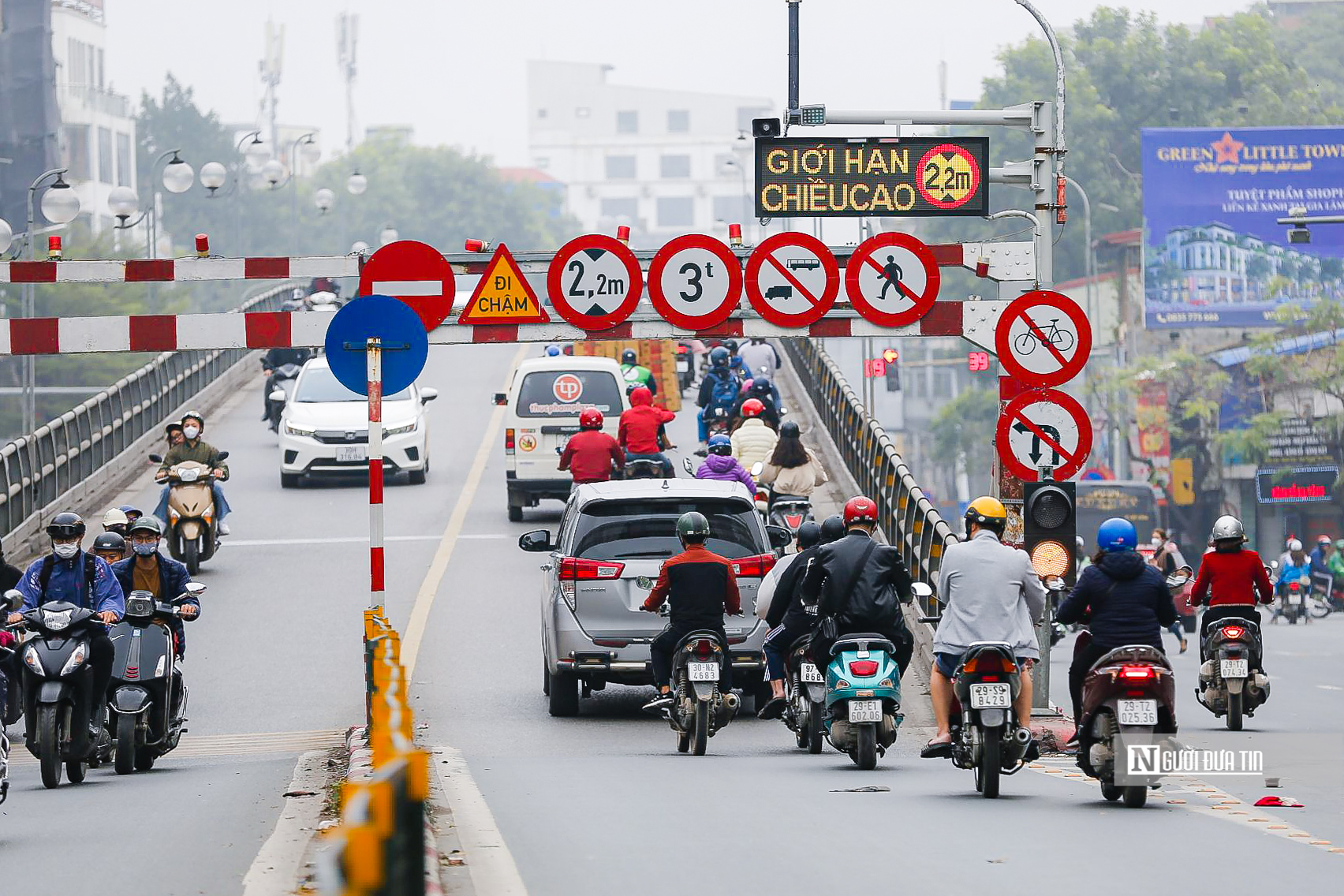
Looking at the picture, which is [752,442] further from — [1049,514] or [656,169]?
[656,169]

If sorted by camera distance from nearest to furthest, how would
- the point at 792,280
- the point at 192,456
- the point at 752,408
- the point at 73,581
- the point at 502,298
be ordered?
the point at 73,581 < the point at 502,298 < the point at 792,280 < the point at 192,456 < the point at 752,408

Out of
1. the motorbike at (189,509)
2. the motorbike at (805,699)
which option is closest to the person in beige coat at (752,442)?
the motorbike at (189,509)

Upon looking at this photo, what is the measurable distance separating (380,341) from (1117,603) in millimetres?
4894

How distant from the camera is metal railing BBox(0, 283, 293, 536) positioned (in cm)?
2481

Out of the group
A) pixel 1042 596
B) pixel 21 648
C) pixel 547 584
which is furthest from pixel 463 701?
pixel 1042 596

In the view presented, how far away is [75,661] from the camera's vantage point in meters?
11.8

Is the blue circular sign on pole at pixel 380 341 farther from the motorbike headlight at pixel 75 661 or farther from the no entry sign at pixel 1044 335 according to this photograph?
the no entry sign at pixel 1044 335

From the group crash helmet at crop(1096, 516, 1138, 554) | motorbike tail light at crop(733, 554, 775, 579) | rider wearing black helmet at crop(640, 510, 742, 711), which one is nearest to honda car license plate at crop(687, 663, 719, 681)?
rider wearing black helmet at crop(640, 510, 742, 711)

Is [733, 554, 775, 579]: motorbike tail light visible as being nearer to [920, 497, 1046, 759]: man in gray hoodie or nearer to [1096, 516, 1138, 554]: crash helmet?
[920, 497, 1046, 759]: man in gray hoodie

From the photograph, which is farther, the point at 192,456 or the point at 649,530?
the point at 192,456

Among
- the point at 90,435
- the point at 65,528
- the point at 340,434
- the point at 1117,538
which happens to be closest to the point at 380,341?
the point at 65,528

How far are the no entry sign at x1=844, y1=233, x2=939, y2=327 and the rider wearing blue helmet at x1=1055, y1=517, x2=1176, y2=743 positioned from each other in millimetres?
7264

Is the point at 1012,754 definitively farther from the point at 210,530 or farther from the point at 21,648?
the point at 210,530

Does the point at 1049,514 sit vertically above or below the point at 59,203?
below
